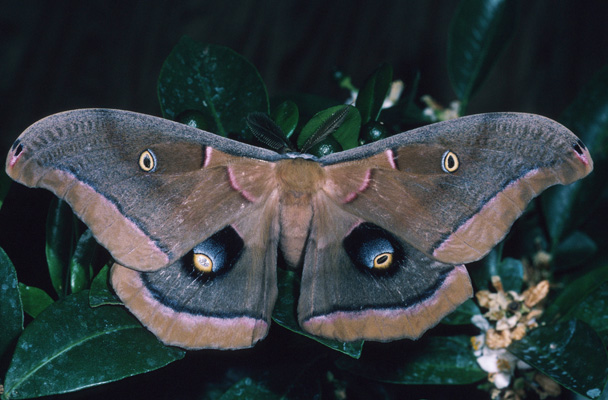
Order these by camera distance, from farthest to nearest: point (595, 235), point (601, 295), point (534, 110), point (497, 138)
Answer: point (534, 110), point (595, 235), point (601, 295), point (497, 138)

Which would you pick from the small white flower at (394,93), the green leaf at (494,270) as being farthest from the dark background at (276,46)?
the green leaf at (494,270)

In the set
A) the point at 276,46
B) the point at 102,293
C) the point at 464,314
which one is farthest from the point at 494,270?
the point at 276,46

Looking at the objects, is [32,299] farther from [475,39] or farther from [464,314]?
[475,39]

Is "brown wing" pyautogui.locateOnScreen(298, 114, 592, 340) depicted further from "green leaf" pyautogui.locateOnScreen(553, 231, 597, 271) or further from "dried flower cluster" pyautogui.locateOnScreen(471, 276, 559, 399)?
"green leaf" pyautogui.locateOnScreen(553, 231, 597, 271)

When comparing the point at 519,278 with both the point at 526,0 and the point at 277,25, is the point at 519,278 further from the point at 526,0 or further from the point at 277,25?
the point at 526,0

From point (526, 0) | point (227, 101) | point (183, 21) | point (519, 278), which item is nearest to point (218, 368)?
point (227, 101)

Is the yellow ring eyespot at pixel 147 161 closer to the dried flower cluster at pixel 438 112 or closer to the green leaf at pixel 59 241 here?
the green leaf at pixel 59 241

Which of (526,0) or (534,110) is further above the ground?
(526,0)
